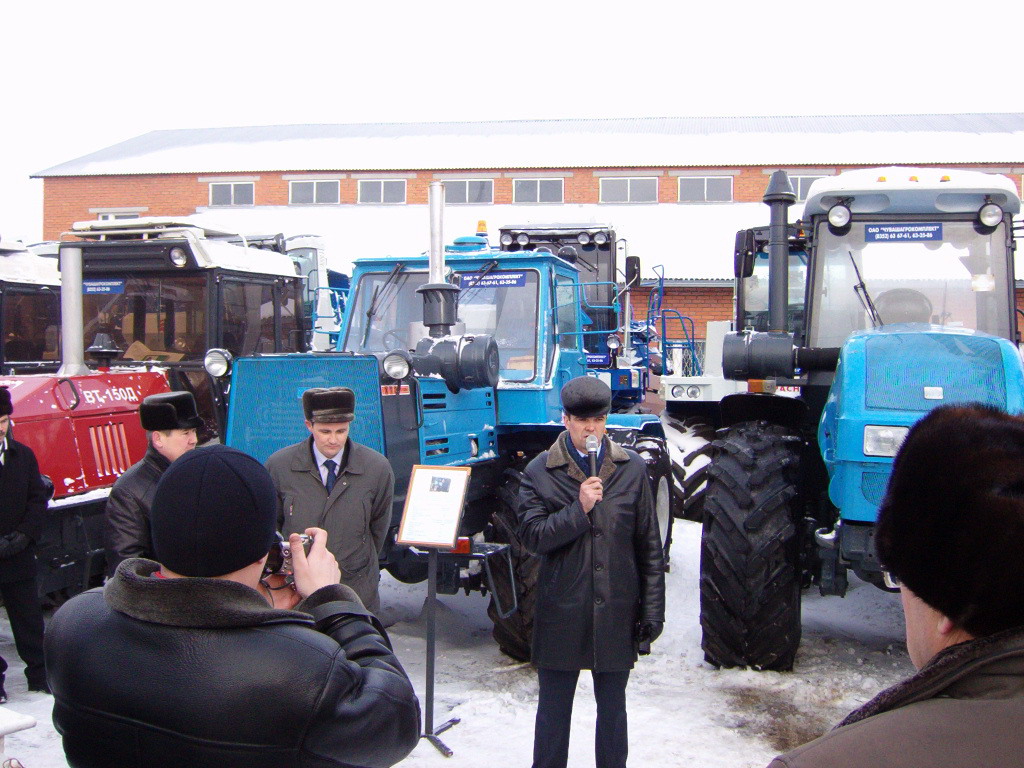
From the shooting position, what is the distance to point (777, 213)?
527 cm

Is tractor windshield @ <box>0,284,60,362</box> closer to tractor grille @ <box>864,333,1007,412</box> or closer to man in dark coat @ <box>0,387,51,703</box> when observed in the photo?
man in dark coat @ <box>0,387,51,703</box>

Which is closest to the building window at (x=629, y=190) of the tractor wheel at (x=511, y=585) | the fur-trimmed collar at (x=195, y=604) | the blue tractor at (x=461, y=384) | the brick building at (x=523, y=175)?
the brick building at (x=523, y=175)

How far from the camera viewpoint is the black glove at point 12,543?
4.95 m

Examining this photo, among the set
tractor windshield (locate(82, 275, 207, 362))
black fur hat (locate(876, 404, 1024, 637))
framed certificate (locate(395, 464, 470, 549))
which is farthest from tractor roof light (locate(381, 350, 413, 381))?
black fur hat (locate(876, 404, 1024, 637))

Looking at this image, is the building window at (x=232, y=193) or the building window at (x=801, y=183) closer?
the building window at (x=801, y=183)

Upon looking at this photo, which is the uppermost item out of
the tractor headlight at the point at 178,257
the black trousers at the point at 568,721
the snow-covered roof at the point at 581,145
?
the snow-covered roof at the point at 581,145

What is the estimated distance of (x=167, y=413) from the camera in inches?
164

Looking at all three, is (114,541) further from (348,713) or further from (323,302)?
(323,302)

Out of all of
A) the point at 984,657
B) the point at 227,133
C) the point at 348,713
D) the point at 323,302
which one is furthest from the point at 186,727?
the point at 227,133

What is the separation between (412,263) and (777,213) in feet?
8.57

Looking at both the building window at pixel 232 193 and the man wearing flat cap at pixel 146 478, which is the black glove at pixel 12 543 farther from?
the building window at pixel 232 193

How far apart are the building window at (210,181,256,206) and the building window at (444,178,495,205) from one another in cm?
557

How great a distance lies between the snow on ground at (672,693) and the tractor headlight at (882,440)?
1.39m

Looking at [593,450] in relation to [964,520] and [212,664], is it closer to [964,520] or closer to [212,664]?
[212,664]
